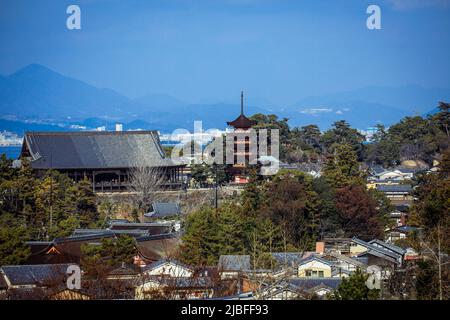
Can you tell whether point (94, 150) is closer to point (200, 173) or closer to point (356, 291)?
point (200, 173)

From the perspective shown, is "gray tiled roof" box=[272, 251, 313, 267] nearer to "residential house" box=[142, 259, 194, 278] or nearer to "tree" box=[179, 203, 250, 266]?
"tree" box=[179, 203, 250, 266]

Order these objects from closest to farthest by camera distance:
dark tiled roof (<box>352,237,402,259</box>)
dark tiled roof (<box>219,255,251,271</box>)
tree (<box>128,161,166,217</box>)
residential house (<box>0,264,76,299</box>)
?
residential house (<box>0,264,76,299</box>)
dark tiled roof (<box>219,255,251,271</box>)
dark tiled roof (<box>352,237,402,259</box>)
tree (<box>128,161,166,217</box>)

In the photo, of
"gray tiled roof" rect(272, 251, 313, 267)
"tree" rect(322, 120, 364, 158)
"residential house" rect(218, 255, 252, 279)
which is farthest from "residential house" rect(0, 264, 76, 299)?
"tree" rect(322, 120, 364, 158)

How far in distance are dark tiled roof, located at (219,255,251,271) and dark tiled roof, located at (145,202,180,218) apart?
26.1ft

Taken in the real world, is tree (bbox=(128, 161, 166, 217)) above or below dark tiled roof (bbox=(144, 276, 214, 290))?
above

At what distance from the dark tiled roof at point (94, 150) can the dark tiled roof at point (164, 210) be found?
3.01 metres

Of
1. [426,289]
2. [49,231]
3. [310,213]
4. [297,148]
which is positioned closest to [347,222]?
[310,213]

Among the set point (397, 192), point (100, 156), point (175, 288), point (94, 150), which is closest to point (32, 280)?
point (175, 288)

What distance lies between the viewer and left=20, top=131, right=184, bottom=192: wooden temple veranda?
24.8 metres

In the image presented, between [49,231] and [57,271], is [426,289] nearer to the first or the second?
[57,271]

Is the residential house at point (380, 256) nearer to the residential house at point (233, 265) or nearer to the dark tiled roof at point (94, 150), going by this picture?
the residential house at point (233, 265)

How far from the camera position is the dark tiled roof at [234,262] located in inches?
516

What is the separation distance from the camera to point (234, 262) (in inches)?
543

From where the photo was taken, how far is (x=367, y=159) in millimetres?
36781
